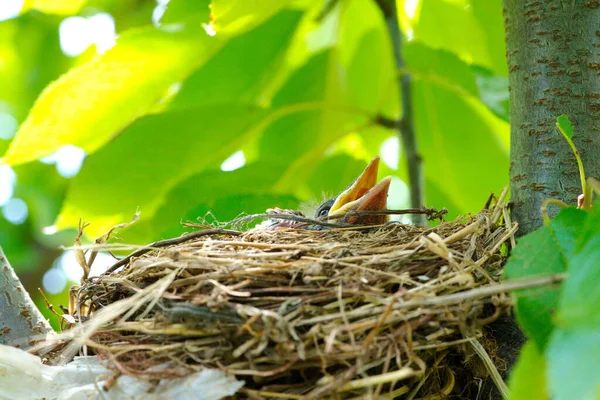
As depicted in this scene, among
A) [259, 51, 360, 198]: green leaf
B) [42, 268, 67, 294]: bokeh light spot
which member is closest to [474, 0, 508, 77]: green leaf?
[259, 51, 360, 198]: green leaf

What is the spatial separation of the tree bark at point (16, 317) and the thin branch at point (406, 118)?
4.10ft

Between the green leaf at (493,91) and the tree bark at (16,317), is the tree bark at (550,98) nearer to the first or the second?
the green leaf at (493,91)

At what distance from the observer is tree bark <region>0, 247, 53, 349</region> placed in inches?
56.7

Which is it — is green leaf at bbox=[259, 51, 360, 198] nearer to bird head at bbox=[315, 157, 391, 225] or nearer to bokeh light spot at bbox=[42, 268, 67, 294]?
bird head at bbox=[315, 157, 391, 225]

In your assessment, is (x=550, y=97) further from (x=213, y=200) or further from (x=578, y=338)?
(x=213, y=200)

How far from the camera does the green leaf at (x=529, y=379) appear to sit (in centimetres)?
85

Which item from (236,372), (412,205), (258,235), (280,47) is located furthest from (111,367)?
(280,47)

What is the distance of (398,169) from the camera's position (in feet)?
8.36

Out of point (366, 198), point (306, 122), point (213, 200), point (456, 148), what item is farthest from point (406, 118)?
point (213, 200)

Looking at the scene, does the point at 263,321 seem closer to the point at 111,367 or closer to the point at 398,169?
the point at 111,367

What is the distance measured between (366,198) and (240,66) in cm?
69

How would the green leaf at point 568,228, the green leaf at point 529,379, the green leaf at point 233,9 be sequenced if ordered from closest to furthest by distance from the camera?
the green leaf at point 529,379 < the green leaf at point 568,228 < the green leaf at point 233,9

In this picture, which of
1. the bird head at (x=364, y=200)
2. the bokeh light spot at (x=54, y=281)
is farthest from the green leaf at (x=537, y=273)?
the bokeh light spot at (x=54, y=281)

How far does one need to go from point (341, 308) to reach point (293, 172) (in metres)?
1.19
